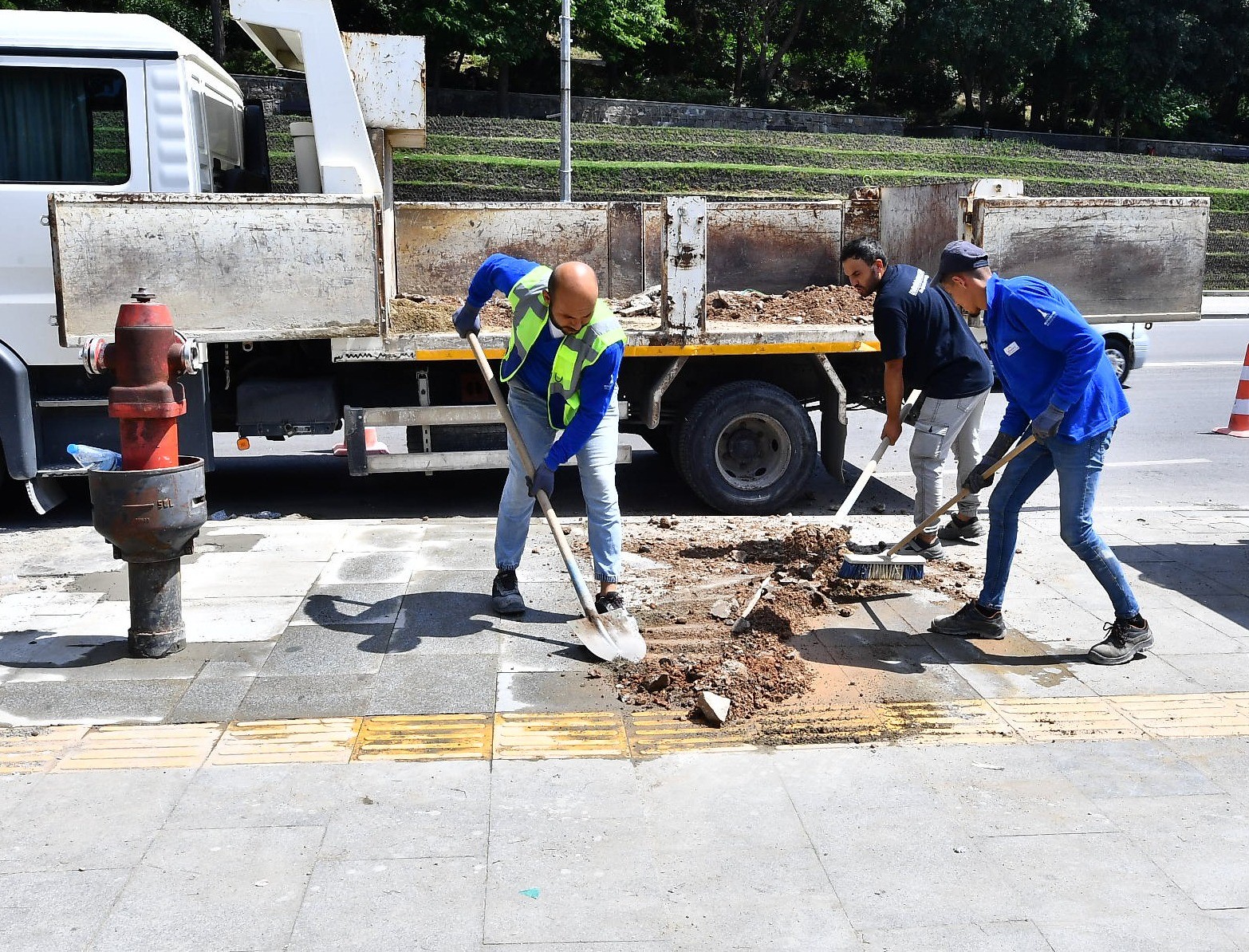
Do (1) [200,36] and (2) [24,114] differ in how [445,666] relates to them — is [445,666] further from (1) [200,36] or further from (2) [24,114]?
(1) [200,36]

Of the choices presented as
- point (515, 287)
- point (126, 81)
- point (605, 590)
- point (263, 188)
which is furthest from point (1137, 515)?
point (126, 81)

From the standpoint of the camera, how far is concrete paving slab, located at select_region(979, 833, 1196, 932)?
9.92 ft

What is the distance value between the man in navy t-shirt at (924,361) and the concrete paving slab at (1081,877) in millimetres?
3017

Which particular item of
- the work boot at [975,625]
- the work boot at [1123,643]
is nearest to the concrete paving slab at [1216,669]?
the work boot at [1123,643]

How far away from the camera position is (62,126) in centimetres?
652

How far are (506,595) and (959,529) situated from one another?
2.88 meters

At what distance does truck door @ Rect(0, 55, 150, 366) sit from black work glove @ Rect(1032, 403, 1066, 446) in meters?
4.98

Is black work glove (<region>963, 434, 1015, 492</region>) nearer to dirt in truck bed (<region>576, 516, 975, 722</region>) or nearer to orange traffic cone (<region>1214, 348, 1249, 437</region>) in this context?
dirt in truck bed (<region>576, 516, 975, 722</region>)

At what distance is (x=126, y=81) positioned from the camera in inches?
255

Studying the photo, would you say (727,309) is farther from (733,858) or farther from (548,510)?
(733,858)

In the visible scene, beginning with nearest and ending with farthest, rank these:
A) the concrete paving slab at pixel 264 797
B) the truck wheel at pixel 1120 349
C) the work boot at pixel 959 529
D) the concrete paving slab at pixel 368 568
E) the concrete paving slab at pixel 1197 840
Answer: the concrete paving slab at pixel 1197 840, the concrete paving slab at pixel 264 797, the concrete paving slab at pixel 368 568, the work boot at pixel 959 529, the truck wheel at pixel 1120 349

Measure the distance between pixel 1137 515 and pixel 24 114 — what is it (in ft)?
23.6

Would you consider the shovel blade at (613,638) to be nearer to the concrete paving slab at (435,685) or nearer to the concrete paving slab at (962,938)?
the concrete paving slab at (435,685)

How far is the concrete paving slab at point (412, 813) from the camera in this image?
327 centimetres
